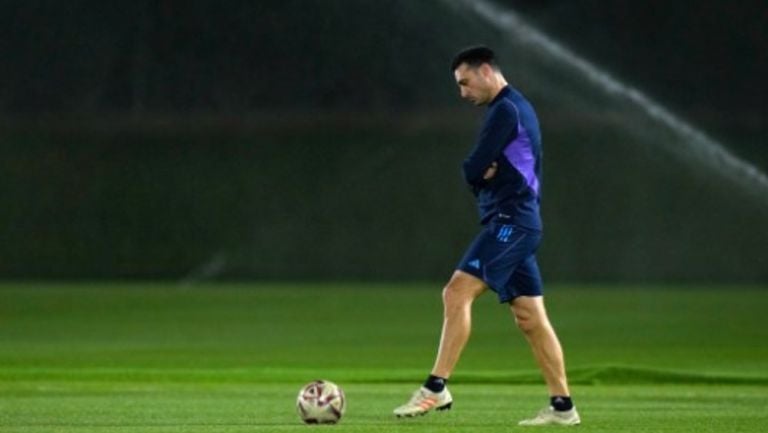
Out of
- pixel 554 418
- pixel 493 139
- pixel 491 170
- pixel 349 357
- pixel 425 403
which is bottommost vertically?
pixel 554 418

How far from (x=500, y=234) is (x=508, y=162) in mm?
322

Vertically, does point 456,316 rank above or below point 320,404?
above

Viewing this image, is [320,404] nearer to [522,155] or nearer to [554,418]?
[554,418]

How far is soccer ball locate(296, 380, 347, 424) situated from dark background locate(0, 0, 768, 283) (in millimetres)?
16714

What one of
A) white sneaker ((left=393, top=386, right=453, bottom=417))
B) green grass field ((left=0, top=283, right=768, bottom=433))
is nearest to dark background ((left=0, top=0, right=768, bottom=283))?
green grass field ((left=0, top=283, right=768, bottom=433))

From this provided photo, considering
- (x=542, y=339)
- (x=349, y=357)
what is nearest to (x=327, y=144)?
(x=349, y=357)

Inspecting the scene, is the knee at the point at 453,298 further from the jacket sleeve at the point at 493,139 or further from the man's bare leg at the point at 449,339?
the jacket sleeve at the point at 493,139

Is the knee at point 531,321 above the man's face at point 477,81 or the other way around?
the other way around

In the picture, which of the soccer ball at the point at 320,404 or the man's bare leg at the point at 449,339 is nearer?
the soccer ball at the point at 320,404

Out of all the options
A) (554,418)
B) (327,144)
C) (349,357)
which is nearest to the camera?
(554,418)

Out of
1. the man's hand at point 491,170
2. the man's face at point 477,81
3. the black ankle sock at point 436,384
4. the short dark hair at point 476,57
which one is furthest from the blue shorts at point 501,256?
the short dark hair at point 476,57

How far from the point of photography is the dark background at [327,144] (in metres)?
26.7

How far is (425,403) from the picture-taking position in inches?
384

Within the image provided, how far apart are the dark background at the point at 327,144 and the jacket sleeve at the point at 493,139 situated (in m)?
16.4
